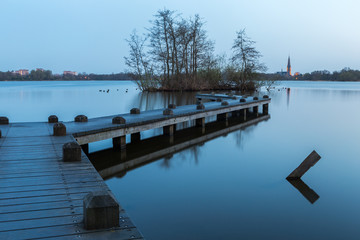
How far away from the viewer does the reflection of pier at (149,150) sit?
7664 millimetres

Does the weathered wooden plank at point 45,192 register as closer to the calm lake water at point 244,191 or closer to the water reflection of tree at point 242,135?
the calm lake water at point 244,191

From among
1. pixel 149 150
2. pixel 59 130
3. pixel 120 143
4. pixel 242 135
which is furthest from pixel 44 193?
pixel 242 135

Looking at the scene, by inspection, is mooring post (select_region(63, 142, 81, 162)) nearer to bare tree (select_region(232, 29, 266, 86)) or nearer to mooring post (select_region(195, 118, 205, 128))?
mooring post (select_region(195, 118, 205, 128))

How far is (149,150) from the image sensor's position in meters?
9.24

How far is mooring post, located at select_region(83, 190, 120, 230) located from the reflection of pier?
438 centimetres

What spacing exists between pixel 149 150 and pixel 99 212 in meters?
6.56

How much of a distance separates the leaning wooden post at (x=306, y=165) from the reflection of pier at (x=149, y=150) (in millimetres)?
3361

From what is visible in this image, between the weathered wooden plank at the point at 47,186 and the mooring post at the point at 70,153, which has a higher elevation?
the mooring post at the point at 70,153

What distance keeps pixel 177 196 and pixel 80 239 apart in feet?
11.3

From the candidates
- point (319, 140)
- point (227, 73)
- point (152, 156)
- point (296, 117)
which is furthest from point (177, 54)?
point (152, 156)

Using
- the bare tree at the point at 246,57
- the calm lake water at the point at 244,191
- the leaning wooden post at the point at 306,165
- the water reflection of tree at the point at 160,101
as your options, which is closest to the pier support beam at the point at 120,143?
the calm lake water at the point at 244,191

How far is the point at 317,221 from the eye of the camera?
16.0 feet

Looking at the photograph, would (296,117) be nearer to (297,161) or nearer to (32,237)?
(297,161)

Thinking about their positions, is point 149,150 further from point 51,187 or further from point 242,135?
point 51,187
